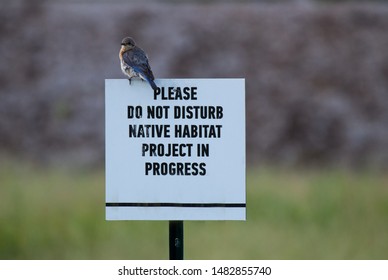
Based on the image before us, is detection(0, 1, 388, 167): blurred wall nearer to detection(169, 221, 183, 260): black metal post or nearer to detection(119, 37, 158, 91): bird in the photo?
detection(119, 37, 158, 91): bird

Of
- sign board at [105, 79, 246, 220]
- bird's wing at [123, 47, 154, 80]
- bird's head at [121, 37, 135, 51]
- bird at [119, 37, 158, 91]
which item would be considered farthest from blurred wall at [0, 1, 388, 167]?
sign board at [105, 79, 246, 220]

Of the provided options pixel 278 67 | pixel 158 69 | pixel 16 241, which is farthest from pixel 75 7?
pixel 16 241

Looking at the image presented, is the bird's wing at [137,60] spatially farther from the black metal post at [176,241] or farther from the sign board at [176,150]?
the black metal post at [176,241]

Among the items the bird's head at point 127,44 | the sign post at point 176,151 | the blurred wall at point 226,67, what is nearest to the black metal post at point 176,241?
the sign post at point 176,151

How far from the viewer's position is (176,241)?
4.11 m

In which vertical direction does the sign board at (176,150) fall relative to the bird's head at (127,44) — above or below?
below

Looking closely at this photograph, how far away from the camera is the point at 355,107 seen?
17750mm

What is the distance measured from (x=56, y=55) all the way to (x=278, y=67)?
4759 mm

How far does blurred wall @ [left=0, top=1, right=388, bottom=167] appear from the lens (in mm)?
17125

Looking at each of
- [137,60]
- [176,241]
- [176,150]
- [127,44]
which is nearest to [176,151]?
[176,150]

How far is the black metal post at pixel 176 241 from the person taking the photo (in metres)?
4.09

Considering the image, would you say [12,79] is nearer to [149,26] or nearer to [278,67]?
[149,26]

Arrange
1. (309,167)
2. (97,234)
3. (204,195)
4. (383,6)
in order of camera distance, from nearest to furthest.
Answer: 1. (204,195)
2. (97,234)
3. (309,167)
4. (383,6)

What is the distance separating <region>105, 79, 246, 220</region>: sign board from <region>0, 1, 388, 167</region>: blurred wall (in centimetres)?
1197
